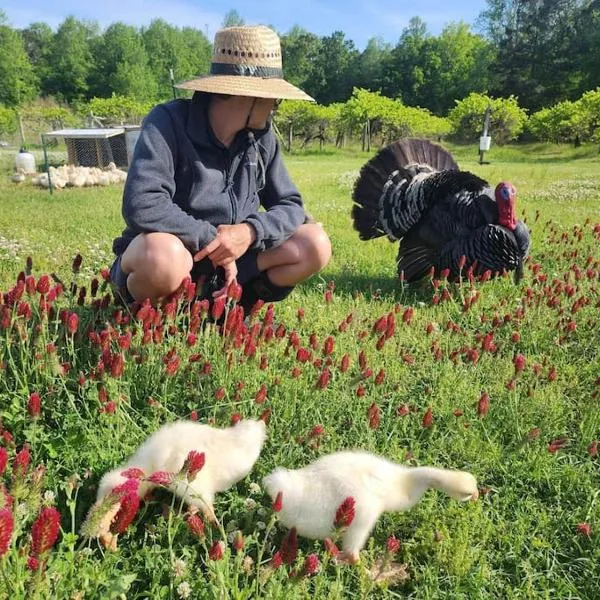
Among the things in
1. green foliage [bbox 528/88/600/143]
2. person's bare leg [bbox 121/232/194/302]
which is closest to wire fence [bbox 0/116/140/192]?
person's bare leg [bbox 121/232/194/302]

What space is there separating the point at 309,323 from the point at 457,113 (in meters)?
35.4

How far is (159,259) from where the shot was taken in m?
2.71

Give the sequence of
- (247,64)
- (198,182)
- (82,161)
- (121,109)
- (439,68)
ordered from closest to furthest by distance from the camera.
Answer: (247,64) → (198,182) → (82,161) → (121,109) → (439,68)

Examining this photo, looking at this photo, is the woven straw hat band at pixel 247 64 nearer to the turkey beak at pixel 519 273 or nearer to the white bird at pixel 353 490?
the white bird at pixel 353 490

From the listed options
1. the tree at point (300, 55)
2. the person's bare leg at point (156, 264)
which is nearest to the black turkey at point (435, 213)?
the person's bare leg at point (156, 264)

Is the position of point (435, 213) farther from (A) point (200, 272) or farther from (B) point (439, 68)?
(B) point (439, 68)

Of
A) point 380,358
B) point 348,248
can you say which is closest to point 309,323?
point 380,358

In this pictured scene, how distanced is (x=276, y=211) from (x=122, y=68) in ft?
238

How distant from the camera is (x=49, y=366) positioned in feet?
7.89

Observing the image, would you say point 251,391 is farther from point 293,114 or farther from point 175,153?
point 293,114

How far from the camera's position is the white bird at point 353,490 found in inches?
74.9

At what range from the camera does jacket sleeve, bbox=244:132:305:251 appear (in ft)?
10.5

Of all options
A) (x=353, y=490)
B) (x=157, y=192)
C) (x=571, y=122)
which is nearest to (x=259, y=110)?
(x=157, y=192)

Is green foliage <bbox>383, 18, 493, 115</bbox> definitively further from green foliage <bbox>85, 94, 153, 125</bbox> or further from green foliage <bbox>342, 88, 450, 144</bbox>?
green foliage <bbox>85, 94, 153, 125</bbox>
